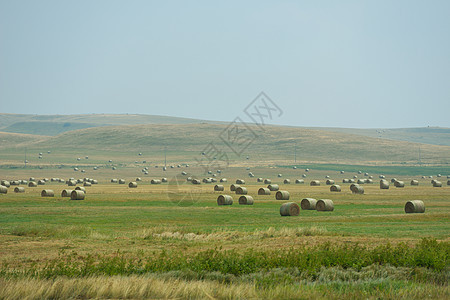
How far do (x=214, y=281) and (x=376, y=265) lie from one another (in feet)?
18.9

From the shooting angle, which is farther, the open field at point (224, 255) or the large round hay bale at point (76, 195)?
the large round hay bale at point (76, 195)

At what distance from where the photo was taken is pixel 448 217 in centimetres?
4069

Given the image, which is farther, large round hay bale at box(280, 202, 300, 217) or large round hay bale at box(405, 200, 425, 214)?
large round hay bale at box(405, 200, 425, 214)

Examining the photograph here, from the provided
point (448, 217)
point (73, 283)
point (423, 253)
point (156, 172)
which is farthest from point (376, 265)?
point (156, 172)

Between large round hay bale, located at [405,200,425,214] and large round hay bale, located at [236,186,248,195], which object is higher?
large round hay bale, located at [405,200,425,214]

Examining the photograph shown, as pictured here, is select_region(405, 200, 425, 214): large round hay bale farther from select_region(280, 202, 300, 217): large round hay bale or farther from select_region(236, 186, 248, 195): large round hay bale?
select_region(236, 186, 248, 195): large round hay bale

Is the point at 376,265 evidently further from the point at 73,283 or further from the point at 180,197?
the point at 180,197

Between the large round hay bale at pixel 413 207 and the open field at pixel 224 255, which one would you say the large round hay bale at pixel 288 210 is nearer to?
the open field at pixel 224 255

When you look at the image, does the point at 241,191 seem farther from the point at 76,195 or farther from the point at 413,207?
the point at 413,207

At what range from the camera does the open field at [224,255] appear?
16.0m

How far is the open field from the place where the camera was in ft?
52.5

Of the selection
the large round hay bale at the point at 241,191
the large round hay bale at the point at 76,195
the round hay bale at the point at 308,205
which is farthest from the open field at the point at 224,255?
the large round hay bale at the point at 241,191

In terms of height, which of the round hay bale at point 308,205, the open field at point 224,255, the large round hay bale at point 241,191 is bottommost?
the large round hay bale at point 241,191

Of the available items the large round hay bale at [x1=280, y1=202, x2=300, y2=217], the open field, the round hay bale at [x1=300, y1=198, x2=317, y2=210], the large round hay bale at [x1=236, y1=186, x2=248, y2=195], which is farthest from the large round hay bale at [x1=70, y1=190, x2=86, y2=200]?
the large round hay bale at [x1=280, y1=202, x2=300, y2=217]
